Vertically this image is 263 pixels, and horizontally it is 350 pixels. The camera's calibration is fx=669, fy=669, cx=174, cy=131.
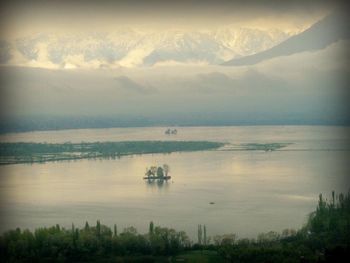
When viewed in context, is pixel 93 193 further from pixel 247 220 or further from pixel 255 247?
pixel 255 247

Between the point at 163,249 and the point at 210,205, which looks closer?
the point at 163,249

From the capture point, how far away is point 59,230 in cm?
485

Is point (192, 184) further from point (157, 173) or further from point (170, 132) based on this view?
point (170, 132)

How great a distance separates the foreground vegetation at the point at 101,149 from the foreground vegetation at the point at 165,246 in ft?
6.14

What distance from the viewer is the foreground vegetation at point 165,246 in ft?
14.6

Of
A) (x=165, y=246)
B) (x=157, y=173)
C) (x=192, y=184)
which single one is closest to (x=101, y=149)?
(x=157, y=173)

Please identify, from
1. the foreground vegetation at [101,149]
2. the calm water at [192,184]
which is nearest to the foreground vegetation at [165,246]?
the calm water at [192,184]

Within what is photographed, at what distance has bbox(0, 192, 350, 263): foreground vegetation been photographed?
4.45m

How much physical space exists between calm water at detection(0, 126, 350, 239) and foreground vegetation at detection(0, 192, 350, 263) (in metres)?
0.29

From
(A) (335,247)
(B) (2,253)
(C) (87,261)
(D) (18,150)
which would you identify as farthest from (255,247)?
(D) (18,150)

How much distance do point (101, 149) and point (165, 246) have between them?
251cm

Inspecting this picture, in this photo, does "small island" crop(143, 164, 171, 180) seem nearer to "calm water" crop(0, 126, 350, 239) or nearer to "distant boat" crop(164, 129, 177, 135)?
"calm water" crop(0, 126, 350, 239)

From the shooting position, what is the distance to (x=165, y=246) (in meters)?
4.65

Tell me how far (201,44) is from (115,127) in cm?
127
